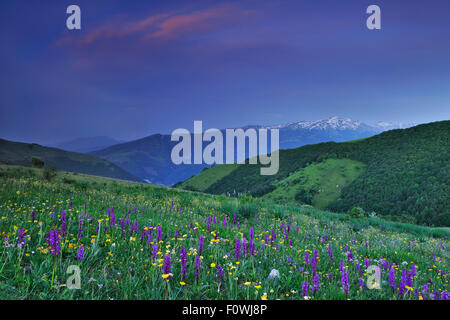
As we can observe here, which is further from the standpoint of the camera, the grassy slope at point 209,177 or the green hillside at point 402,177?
the grassy slope at point 209,177

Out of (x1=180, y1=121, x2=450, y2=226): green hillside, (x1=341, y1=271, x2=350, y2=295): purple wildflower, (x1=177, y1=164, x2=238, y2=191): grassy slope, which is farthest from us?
(x1=177, y1=164, x2=238, y2=191): grassy slope

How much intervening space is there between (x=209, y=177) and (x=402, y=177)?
12286 centimetres

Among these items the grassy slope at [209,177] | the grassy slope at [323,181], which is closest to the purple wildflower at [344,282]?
the grassy slope at [323,181]

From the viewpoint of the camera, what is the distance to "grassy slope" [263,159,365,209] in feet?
237

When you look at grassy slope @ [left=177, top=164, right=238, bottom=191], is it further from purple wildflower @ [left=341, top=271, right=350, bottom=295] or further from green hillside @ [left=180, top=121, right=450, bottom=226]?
purple wildflower @ [left=341, top=271, right=350, bottom=295]

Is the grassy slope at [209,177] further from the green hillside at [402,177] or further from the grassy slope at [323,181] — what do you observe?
the grassy slope at [323,181]

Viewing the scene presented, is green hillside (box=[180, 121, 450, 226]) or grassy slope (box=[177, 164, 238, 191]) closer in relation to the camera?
green hillside (box=[180, 121, 450, 226])

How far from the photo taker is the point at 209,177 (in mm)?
171625

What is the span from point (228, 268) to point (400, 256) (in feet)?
17.2

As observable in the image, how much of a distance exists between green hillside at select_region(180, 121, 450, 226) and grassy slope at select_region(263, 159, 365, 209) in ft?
2.36

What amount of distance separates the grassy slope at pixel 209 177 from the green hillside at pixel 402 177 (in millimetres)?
72063

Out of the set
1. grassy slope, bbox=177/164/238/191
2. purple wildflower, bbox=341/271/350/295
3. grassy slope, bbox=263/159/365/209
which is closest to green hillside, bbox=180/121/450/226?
grassy slope, bbox=263/159/365/209

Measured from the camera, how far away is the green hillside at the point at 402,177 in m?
50.2
